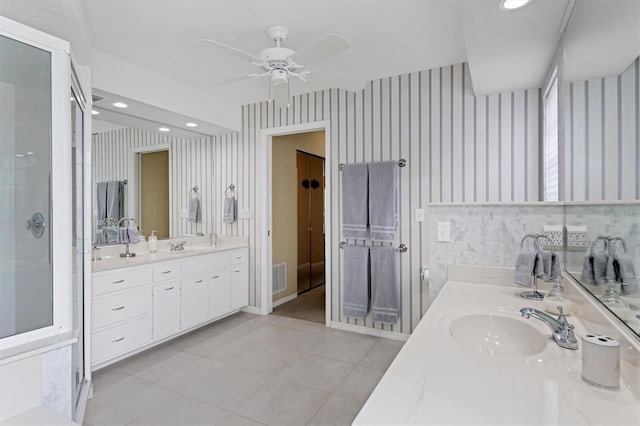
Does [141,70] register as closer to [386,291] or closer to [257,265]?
[257,265]

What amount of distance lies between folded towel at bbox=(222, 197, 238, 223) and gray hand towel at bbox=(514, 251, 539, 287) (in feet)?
10.4

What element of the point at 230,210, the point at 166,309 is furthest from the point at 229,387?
the point at 230,210

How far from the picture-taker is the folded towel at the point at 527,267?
68.1 inches

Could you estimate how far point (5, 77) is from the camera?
1.40m

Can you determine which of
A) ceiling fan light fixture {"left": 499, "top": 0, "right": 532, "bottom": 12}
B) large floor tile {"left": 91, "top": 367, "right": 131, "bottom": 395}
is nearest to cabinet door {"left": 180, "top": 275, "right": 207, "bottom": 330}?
large floor tile {"left": 91, "top": 367, "right": 131, "bottom": 395}

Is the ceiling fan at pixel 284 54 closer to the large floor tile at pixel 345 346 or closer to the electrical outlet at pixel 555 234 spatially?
the electrical outlet at pixel 555 234

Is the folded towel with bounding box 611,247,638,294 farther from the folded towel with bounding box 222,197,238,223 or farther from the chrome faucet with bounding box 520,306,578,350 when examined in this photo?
the folded towel with bounding box 222,197,238,223

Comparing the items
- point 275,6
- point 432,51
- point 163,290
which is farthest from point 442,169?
point 163,290

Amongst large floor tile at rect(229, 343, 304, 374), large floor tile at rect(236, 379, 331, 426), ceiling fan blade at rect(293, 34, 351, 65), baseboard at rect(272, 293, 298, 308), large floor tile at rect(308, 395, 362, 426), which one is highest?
ceiling fan blade at rect(293, 34, 351, 65)

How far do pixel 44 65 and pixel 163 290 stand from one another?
2114mm

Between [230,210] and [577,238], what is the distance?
3.42m

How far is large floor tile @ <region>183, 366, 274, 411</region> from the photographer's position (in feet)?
7.45

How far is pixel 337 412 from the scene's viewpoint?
7.06 ft

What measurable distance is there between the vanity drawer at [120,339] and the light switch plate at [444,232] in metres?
2.49
